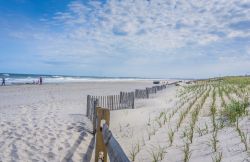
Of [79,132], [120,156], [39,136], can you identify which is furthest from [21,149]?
[120,156]

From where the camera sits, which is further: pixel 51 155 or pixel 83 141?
pixel 83 141

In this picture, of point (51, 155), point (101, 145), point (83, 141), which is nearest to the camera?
point (101, 145)

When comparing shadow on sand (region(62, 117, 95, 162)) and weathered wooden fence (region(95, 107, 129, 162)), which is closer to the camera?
weathered wooden fence (region(95, 107, 129, 162))

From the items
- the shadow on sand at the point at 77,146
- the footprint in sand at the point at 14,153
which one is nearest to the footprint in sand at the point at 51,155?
the shadow on sand at the point at 77,146

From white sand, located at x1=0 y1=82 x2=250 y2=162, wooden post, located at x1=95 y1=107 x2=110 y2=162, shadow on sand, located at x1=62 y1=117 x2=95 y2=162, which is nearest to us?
wooden post, located at x1=95 y1=107 x2=110 y2=162

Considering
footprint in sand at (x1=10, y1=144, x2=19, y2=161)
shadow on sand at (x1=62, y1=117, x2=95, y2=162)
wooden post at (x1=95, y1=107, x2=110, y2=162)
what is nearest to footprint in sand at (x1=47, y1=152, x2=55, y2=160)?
shadow on sand at (x1=62, y1=117, x2=95, y2=162)

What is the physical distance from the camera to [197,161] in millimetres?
5402

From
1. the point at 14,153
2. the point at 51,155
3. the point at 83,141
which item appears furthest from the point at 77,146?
the point at 14,153

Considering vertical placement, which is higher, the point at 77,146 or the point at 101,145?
the point at 101,145

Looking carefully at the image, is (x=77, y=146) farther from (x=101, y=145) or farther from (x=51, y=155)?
(x=101, y=145)

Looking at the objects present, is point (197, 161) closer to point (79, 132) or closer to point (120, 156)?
point (120, 156)

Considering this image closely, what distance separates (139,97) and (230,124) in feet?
45.9

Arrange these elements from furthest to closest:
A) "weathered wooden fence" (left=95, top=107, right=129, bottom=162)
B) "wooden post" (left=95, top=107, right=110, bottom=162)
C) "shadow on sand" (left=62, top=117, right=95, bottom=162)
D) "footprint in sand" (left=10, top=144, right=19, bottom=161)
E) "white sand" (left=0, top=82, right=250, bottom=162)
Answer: "shadow on sand" (left=62, top=117, right=95, bottom=162) → "footprint in sand" (left=10, top=144, right=19, bottom=161) → "white sand" (left=0, top=82, right=250, bottom=162) → "wooden post" (left=95, top=107, right=110, bottom=162) → "weathered wooden fence" (left=95, top=107, right=129, bottom=162)

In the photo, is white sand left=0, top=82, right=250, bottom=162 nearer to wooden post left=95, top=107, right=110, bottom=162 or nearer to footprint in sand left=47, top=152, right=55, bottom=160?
footprint in sand left=47, top=152, right=55, bottom=160
